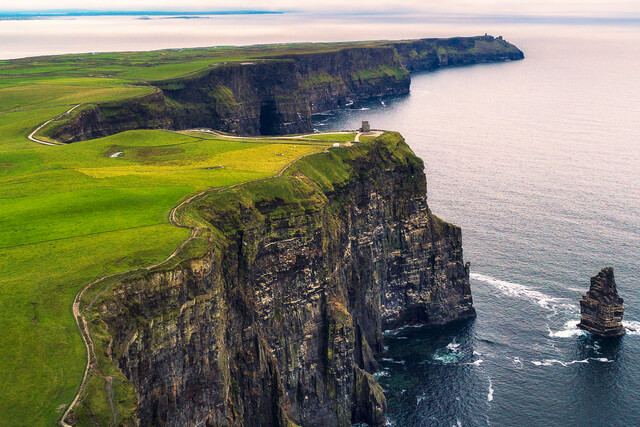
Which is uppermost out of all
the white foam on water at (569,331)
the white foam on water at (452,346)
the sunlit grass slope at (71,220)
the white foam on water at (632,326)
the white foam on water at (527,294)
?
the sunlit grass slope at (71,220)

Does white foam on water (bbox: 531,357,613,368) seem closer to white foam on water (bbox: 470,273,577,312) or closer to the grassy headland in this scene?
white foam on water (bbox: 470,273,577,312)

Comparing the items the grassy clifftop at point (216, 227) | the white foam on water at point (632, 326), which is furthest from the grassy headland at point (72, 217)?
the white foam on water at point (632, 326)

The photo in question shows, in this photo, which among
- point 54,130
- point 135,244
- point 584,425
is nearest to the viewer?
point 135,244

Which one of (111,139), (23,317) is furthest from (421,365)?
(111,139)

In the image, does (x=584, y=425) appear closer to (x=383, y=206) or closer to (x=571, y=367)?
(x=571, y=367)

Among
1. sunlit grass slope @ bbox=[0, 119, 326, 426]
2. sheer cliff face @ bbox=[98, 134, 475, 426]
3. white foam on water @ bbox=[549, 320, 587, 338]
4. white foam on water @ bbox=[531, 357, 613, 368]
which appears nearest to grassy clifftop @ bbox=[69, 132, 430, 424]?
sheer cliff face @ bbox=[98, 134, 475, 426]

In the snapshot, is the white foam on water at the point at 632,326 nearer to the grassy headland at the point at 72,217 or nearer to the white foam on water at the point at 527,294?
the white foam on water at the point at 527,294
